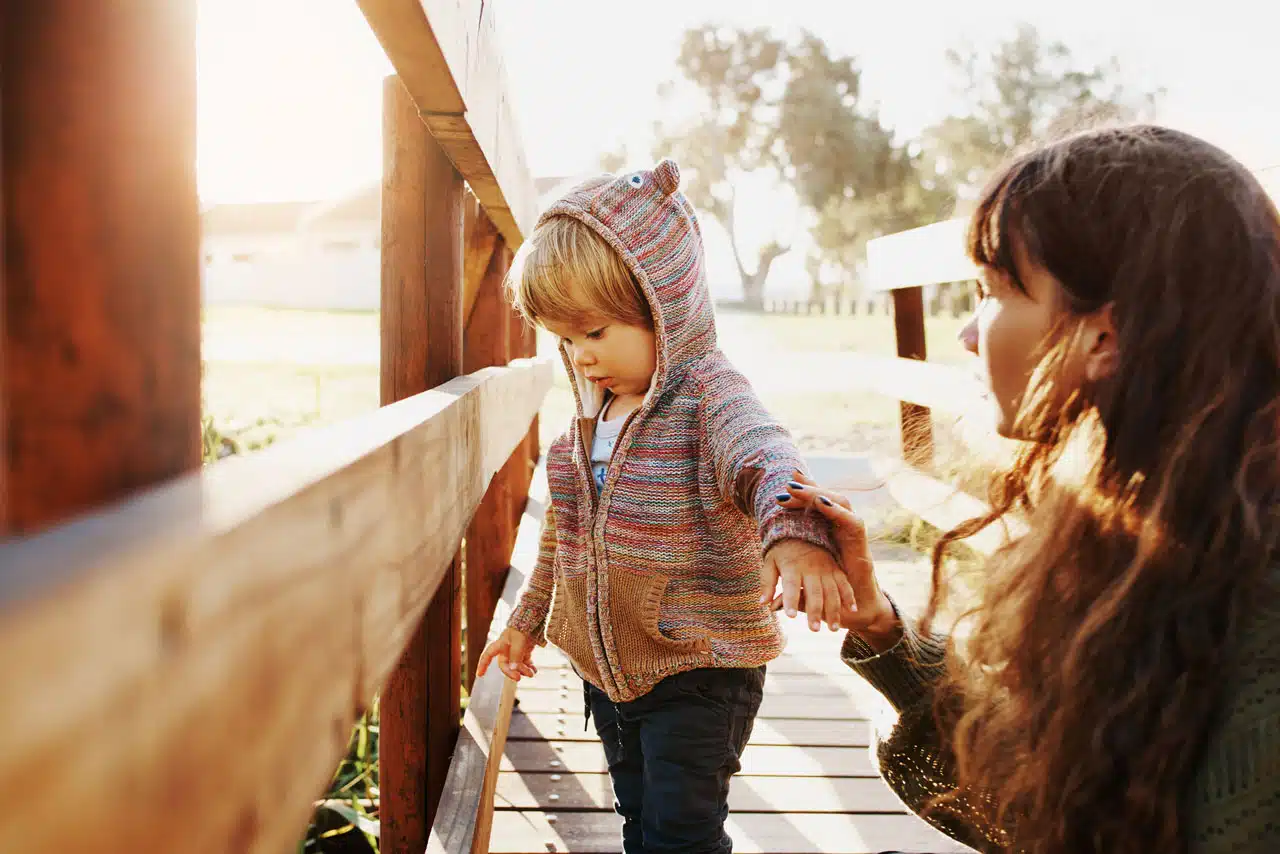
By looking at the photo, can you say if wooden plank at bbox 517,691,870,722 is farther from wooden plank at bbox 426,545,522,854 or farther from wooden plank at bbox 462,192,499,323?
wooden plank at bbox 462,192,499,323

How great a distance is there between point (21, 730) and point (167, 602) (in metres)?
0.09

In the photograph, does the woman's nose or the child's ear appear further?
the child's ear

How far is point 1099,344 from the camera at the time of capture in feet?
4.12

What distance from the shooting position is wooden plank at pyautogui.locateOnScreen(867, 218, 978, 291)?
11.9 ft

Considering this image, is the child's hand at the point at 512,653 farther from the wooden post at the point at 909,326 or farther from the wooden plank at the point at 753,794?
the wooden post at the point at 909,326

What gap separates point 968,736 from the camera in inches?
55.9

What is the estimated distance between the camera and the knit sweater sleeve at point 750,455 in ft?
4.51

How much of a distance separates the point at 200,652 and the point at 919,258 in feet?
12.6

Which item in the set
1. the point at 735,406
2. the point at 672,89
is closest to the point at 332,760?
the point at 735,406

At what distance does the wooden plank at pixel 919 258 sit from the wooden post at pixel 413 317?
6.16ft

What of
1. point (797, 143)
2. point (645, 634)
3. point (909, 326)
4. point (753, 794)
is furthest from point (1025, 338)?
point (797, 143)

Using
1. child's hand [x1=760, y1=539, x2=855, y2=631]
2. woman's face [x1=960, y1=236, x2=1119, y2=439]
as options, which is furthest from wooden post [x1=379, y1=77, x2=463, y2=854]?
woman's face [x1=960, y1=236, x2=1119, y2=439]

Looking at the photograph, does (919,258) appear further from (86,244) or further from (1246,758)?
(86,244)

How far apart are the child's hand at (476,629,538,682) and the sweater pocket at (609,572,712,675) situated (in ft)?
0.95
